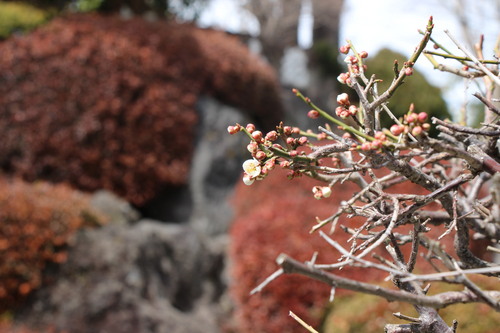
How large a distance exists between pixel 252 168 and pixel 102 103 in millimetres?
6366

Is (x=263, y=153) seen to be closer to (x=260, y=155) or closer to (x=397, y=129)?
(x=260, y=155)

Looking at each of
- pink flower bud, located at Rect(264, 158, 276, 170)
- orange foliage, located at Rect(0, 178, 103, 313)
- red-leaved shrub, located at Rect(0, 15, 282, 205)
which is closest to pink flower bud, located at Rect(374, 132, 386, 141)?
pink flower bud, located at Rect(264, 158, 276, 170)

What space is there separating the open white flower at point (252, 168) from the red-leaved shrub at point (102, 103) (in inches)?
246

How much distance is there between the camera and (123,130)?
728 cm

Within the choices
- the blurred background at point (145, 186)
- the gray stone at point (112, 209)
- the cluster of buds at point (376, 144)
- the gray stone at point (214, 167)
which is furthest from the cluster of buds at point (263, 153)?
the gray stone at point (214, 167)

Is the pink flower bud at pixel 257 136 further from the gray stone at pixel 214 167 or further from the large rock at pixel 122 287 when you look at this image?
the gray stone at pixel 214 167

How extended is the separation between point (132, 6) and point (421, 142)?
997 centimetres

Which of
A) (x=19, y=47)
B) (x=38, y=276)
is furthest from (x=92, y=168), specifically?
(x=38, y=276)

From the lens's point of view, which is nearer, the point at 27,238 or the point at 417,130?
the point at 417,130

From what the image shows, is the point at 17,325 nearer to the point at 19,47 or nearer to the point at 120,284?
the point at 120,284

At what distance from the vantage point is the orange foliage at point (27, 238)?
4555mm

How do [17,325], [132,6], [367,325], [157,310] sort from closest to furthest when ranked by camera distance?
[367,325]
[17,325]
[157,310]
[132,6]

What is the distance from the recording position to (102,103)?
7129 mm

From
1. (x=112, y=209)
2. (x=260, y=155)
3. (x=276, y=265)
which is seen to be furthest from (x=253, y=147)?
(x=112, y=209)
